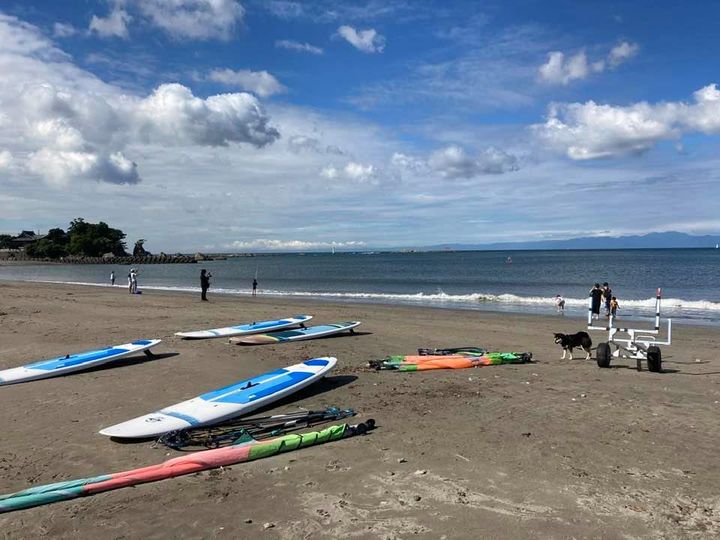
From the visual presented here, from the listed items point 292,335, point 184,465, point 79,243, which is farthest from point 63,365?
point 79,243

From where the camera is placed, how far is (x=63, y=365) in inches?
394

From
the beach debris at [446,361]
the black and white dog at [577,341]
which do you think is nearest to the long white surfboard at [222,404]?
the beach debris at [446,361]

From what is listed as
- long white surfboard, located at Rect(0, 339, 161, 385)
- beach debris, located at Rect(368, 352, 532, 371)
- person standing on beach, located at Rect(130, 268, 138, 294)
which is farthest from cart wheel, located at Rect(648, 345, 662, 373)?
person standing on beach, located at Rect(130, 268, 138, 294)

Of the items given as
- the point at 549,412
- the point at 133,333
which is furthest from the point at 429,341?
the point at 133,333

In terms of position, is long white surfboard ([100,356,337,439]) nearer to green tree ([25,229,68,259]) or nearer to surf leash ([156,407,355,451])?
surf leash ([156,407,355,451])

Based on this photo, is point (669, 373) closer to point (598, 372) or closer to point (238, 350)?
point (598, 372)

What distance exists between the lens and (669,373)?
10586 millimetres

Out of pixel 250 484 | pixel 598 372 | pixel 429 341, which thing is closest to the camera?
pixel 250 484

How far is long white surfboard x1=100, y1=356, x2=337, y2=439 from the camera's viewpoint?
259 inches

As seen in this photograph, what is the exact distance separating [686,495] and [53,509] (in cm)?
611

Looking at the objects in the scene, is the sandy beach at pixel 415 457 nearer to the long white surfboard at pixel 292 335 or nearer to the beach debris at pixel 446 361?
the beach debris at pixel 446 361

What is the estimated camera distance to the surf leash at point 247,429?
6352 mm

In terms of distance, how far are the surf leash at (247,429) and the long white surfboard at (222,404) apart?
0.13 m

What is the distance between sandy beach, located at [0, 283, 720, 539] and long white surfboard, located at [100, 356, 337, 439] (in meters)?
0.22
